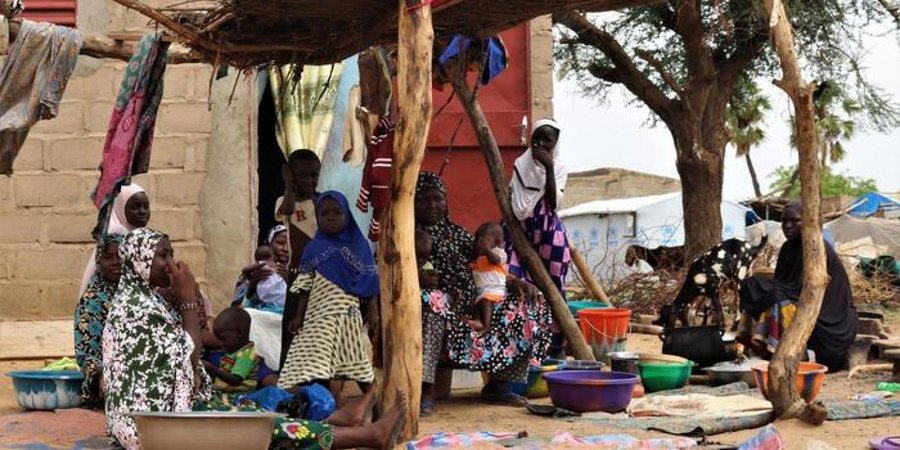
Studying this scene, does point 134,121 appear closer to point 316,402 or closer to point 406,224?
point 406,224

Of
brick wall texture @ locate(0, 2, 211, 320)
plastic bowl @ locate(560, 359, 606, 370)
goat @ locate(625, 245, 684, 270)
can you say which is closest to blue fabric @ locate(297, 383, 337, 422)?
plastic bowl @ locate(560, 359, 606, 370)

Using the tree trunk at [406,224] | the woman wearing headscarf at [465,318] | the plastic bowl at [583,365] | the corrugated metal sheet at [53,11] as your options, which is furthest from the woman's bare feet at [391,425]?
the corrugated metal sheet at [53,11]

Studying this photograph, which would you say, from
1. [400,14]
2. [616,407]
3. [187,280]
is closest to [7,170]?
[187,280]

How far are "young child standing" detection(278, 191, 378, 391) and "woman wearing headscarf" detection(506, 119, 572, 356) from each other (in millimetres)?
1764

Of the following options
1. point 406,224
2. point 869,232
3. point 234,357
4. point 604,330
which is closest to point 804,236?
point 604,330

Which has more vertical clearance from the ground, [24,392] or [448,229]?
[448,229]

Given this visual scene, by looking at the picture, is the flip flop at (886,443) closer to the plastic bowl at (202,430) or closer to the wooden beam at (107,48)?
the plastic bowl at (202,430)

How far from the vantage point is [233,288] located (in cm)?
875

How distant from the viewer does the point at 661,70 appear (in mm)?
15281

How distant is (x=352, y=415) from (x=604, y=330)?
9.86 feet

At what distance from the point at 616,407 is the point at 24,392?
9.98ft

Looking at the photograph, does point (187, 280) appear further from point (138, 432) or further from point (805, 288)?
point (805, 288)

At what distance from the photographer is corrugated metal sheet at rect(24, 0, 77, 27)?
8.77 m

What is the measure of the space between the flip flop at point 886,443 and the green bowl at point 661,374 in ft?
6.74
